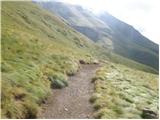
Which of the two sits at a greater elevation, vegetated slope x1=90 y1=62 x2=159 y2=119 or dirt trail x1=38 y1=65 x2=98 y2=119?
vegetated slope x1=90 y1=62 x2=159 y2=119

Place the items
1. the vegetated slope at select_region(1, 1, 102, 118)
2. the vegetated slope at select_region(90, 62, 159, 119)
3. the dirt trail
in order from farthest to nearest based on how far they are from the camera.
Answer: the dirt trail
the vegetated slope at select_region(90, 62, 159, 119)
the vegetated slope at select_region(1, 1, 102, 118)

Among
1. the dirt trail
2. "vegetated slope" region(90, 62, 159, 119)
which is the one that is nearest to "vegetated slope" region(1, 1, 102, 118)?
the dirt trail

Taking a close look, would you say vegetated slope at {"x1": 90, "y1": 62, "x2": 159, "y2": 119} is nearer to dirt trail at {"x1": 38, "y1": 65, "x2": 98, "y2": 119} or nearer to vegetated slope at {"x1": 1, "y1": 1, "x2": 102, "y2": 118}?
dirt trail at {"x1": 38, "y1": 65, "x2": 98, "y2": 119}

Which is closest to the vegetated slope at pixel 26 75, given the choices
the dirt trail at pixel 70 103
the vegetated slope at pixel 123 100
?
the dirt trail at pixel 70 103

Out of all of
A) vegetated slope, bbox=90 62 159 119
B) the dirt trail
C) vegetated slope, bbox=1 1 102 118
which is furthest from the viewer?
the dirt trail

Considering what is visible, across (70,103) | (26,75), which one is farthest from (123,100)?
(26,75)

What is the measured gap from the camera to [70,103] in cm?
2372

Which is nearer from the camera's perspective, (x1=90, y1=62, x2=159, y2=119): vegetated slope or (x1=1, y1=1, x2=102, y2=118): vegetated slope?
(x1=1, y1=1, x2=102, y2=118): vegetated slope

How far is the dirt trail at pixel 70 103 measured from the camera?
21.0 metres

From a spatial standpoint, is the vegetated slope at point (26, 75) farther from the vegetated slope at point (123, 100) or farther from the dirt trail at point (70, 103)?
the vegetated slope at point (123, 100)

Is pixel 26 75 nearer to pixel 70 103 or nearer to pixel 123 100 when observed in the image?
pixel 70 103

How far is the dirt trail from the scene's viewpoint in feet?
68.9

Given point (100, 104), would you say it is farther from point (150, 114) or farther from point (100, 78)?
point (100, 78)

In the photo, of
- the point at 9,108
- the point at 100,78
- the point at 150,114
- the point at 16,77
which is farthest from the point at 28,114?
the point at 100,78
